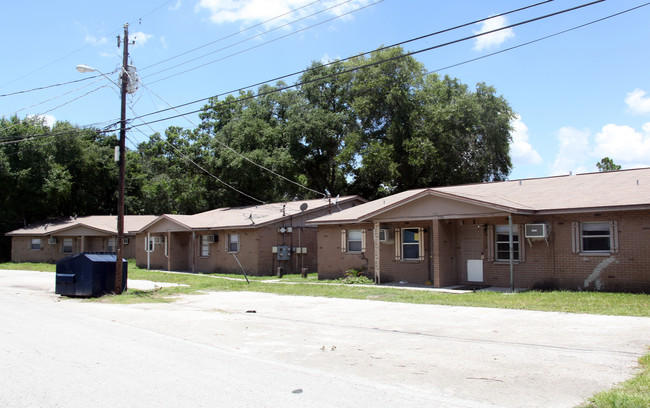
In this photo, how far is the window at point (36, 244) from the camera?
138 feet

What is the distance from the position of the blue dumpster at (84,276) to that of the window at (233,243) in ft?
34.1

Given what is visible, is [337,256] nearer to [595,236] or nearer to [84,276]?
[84,276]

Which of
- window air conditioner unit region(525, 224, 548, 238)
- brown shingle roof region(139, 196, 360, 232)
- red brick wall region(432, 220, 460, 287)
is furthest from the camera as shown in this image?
brown shingle roof region(139, 196, 360, 232)

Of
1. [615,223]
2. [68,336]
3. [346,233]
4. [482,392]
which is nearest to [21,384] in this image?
[68,336]

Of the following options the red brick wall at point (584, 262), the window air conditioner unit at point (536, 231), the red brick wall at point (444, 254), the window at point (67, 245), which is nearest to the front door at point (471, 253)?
the red brick wall at point (444, 254)

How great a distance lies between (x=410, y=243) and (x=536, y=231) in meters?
5.42

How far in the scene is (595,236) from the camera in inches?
650

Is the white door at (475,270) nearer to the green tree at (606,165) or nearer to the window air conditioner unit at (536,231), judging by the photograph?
the window air conditioner unit at (536,231)

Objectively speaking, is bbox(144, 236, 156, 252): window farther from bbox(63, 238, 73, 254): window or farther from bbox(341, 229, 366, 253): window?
bbox(341, 229, 366, 253): window

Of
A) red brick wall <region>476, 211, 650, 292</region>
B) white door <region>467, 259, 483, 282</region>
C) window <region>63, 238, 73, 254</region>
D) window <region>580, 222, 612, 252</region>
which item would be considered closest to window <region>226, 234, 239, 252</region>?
white door <region>467, 259, 483, 282</region>

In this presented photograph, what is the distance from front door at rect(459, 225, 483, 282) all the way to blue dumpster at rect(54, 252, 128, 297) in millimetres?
13112

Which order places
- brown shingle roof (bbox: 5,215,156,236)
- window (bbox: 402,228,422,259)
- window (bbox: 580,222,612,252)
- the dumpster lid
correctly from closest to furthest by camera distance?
window (bbox: 580,222,612,252), the dumpster lid, window (bbox: 402,228,422,259), brown shingle roof (bbox: 5,215,156,236)

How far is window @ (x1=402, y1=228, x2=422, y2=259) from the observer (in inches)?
816

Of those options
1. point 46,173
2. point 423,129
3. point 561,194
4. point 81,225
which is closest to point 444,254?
point 561,194
